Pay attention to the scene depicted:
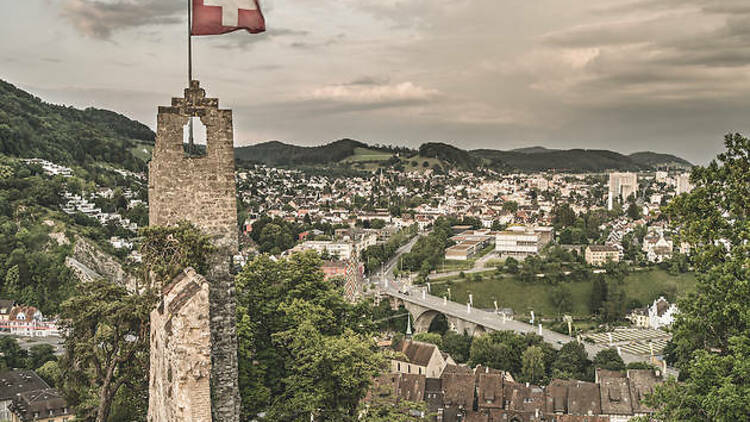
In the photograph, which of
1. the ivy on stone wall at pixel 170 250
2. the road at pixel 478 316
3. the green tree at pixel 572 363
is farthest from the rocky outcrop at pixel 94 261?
the ivy on stone wall at pixel 170 250

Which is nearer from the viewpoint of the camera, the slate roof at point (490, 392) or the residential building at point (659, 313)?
the slate roof at point (490, 392)

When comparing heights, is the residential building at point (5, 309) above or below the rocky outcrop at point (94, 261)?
below

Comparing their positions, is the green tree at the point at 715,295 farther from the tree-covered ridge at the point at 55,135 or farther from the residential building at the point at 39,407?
the tree-covered ridge at the point at 55,135

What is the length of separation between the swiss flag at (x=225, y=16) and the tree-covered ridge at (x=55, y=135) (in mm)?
99494

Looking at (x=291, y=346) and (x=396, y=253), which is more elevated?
(x=291, y=346)

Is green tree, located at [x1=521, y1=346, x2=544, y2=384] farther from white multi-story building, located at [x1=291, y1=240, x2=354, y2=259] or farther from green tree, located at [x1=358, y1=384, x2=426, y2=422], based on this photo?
white multi-story building, located at [x1=291, y1=240, x2=354, y2=259]

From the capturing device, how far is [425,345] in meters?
46.6

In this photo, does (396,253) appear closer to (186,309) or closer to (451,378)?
Result: (451,378)

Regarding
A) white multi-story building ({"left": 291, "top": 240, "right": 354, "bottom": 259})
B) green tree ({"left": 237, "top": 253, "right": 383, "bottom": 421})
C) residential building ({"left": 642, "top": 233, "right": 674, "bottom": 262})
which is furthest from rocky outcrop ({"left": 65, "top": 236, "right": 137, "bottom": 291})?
residential building ({"left": 642, "top": 233, "right": 674, "bottom": 262})

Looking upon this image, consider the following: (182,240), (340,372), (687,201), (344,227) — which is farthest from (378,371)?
(344,227)

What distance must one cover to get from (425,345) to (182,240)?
38.5 meters

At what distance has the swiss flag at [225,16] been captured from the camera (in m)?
10.3

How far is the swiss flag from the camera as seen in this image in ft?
33.9

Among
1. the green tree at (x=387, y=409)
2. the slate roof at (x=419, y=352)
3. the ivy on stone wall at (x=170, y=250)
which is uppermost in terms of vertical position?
the ivy on stone wall at (x=170, y=250)
